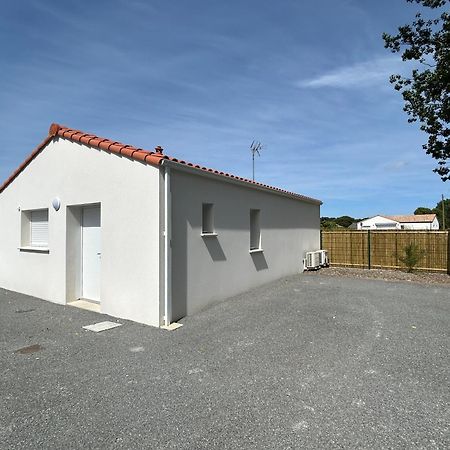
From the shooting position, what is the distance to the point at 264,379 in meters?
4.05

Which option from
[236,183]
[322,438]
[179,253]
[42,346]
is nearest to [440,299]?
[236,183]

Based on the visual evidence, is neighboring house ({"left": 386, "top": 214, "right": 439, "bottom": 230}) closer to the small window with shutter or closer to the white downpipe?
the small window with shutter

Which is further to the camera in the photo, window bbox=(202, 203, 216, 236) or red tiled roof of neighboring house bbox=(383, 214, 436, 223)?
red tiled roof of neighboring house bbox=(383, 214, 436, 223)

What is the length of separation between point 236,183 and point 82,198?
3786 millimetres

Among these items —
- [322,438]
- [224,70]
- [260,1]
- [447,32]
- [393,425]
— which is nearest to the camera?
[322,438]

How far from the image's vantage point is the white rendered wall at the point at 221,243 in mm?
6848

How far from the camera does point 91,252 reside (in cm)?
808

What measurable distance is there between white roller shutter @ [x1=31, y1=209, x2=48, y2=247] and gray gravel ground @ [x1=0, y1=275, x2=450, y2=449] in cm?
262

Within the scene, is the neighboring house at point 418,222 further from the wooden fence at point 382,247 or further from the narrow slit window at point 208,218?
the narrow slit window at point 208,218

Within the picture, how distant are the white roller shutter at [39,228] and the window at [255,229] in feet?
19.0

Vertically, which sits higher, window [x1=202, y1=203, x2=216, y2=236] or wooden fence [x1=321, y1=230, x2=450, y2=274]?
window [x1=202, y1=203, x2=216, y2=236]

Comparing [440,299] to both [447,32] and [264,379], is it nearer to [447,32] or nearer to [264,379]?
[264,379]

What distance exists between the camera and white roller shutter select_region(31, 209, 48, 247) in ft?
30.5

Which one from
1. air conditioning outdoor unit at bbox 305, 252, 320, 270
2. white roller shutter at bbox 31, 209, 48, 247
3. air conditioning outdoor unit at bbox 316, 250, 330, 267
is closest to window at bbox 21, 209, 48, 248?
white roller shutter at bbox 31, 209, 48, 247
